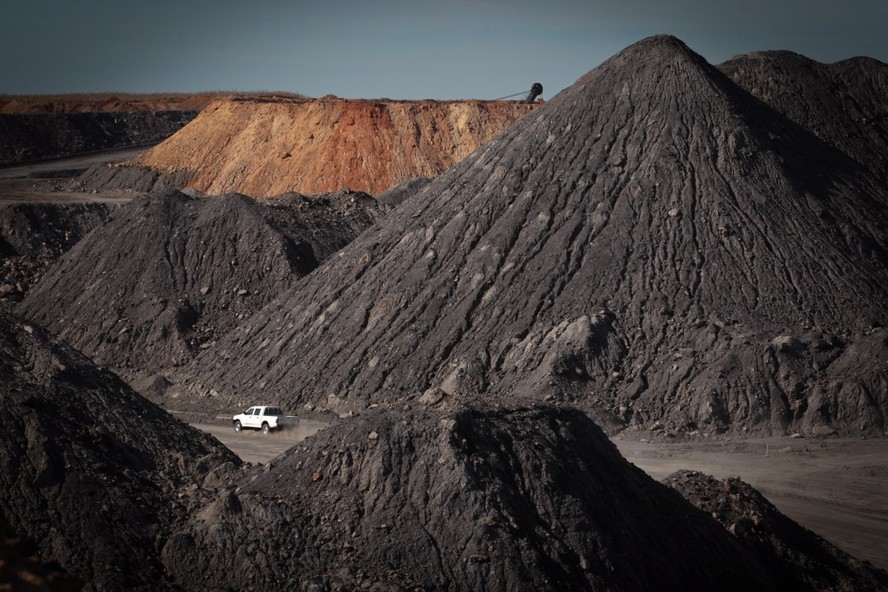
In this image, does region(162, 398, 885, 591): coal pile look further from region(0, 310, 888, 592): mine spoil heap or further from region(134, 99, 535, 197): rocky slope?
region(134, 99, 535, 197): rocky slope

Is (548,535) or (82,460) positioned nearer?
(548,535)

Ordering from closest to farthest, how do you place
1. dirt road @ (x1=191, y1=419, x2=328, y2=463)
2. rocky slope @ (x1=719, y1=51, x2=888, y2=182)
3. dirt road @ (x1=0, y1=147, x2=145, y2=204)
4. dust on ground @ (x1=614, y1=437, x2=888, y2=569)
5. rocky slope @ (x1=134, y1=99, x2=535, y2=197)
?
dust on ground @ (x1=614, y1=437, x2=888, y2=569) < dirt road @ (x1=191, y1=419, x2=328, y2=463) < rocky slope @ (x1=719, y1=51, x2=888, y2=182) < dirt road @ (x1=0, y1=147, x2=145, y2=204) < rocky slope @ (x1=134, y1=99, x2=535, y2=197)

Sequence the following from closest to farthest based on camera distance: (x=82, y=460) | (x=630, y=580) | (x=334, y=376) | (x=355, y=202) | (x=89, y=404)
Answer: (x=630, y=580) → (x=82, y=460) → (x=89, y=404) → (x=334, y=376) → (x=355, y=202)

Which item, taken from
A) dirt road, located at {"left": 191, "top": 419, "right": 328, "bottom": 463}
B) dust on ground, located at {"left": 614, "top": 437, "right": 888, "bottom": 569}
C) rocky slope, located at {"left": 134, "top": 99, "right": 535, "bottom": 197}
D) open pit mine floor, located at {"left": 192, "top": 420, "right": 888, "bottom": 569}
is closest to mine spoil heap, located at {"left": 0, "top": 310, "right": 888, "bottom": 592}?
dust on ground, located at {"left": 614, "top": 437, "right": 888, "bottom": 569}

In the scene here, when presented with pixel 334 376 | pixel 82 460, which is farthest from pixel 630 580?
pixel 334 376

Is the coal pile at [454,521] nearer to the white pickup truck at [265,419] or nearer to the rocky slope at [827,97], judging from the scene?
the white pickup truck at [265,419]

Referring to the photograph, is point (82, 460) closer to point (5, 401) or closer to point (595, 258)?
point (5, 401)
